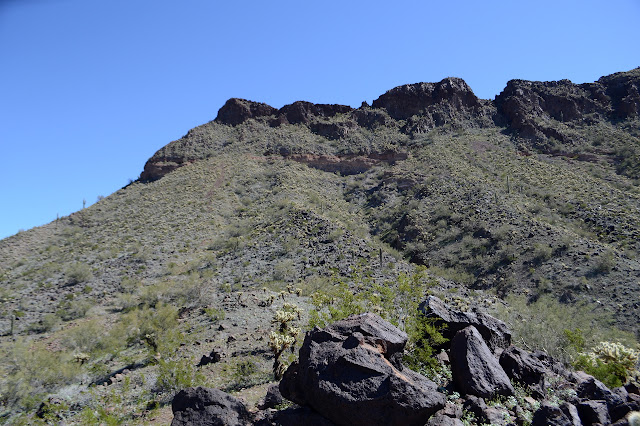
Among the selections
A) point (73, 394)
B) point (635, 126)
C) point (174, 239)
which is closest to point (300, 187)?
point (174, 239)

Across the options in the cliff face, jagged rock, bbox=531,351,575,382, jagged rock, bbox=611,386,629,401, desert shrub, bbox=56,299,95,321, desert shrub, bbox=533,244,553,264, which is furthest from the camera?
the cliff face

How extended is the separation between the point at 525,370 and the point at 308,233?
23.8 metres

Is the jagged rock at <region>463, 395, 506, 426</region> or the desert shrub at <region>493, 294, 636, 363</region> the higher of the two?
the jagged rock at <region>463, 395, 506, 426</region>

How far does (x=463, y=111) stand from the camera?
2345 inches

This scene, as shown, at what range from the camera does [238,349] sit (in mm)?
14250

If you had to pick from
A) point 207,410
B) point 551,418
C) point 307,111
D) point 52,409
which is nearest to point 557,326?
point 551,418

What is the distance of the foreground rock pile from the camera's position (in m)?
5.94

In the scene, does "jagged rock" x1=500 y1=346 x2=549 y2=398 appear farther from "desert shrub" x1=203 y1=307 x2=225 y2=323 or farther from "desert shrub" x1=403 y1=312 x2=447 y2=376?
"desert shrub" x1=203 y1=307 x2=225 y2=323

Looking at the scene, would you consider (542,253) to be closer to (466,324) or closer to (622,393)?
(466,324)

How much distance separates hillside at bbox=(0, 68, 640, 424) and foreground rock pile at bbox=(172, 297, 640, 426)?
342 cm

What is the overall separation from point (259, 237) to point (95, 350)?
1699 cm

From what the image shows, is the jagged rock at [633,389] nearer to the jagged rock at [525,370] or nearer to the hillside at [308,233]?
the jagged rock at [525,370]

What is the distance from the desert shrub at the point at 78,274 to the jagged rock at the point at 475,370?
87.7 ft

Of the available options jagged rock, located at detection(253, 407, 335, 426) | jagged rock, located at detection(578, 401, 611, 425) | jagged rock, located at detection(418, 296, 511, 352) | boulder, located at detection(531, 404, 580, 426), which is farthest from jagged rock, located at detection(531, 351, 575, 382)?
jagged rock, located at detection(253, 407, 335, 426)
